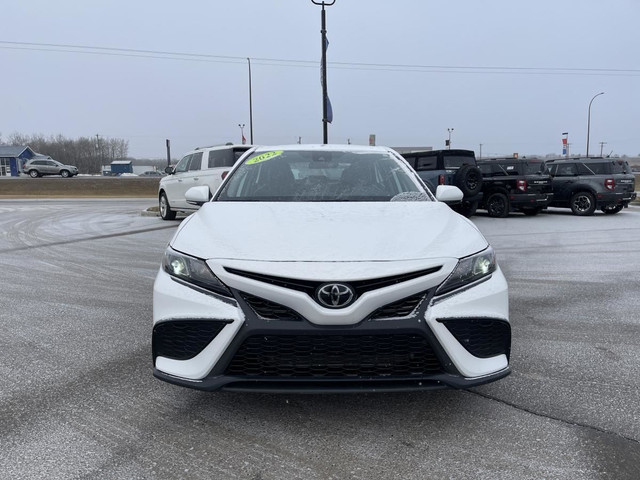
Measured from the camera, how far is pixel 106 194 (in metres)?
34.0

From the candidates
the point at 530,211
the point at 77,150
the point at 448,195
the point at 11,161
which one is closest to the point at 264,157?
the point at 448,195

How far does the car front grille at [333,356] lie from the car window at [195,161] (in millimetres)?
11413

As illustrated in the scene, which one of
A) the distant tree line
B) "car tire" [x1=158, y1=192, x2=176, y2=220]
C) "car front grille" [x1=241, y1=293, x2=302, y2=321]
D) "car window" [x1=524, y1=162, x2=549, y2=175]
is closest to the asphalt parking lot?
"car front grille" [x1=241, y1=293, x2=302, y2=321]

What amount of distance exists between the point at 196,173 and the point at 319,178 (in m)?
9.59

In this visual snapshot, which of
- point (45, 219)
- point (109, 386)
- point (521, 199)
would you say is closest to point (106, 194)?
point (45, 219)

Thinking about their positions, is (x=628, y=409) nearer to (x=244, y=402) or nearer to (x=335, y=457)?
(x=335, y=457)

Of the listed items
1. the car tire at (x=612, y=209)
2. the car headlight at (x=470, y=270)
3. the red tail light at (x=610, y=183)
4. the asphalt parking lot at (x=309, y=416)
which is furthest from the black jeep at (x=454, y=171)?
the car headlight at (x=470, y=270)

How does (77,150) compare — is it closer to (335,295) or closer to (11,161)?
(11,161)

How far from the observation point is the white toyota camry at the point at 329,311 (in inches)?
101

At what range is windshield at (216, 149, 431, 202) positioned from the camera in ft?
13.2

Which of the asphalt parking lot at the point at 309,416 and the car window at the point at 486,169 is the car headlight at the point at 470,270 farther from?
the car window at the point at 486,169

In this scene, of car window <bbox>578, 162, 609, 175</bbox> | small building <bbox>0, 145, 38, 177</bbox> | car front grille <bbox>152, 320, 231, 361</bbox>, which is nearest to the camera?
car front grille <bbox>152, 320, 231, 361</bbox>

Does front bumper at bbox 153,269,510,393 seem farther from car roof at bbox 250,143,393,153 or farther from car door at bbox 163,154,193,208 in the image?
car door at bbox 163,154,193,208

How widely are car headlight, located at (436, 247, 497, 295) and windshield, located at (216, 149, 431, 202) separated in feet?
3.67
